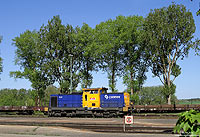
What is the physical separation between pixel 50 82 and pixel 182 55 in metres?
30.7

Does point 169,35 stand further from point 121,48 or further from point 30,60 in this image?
point 30,60

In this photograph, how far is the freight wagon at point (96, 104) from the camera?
3438 centimetres

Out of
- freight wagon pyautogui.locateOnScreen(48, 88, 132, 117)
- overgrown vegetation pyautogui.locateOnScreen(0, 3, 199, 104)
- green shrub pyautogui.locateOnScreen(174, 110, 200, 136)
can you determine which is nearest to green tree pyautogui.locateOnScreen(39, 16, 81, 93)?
overgrown vegetation pyautogui.locateOnScreen(0, 3, 199, 104)

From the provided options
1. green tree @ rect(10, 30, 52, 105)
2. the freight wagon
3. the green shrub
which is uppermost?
green tree @ rect(10, 30, 52, 105)

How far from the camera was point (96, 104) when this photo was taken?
3475 cm

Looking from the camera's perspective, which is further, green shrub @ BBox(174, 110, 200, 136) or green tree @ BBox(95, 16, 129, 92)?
green tree @ BBox(95, 16, 129, 92)

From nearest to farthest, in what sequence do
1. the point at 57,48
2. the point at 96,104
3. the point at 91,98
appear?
the point at 96,104 → the point at 91,98 → the point at 57,48

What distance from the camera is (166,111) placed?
40.8 metres

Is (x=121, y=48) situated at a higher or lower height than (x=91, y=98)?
higher

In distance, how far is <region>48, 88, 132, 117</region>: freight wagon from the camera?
113 ft

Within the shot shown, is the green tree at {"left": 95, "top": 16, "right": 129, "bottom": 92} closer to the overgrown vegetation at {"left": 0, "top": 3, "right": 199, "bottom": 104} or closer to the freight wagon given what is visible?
the overgrown vegetation at {"left": 0, "top": 3, "right": 199, "bottom": 104}

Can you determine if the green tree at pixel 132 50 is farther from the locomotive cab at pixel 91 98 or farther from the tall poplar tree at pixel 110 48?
the locomotive cab at pixel 91 98

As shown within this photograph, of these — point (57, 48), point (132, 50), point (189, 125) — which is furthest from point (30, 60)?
point (189, 125)

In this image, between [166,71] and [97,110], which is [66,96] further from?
[166,71]
